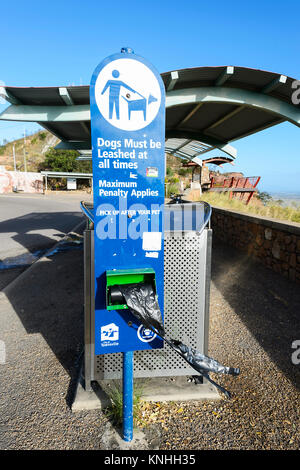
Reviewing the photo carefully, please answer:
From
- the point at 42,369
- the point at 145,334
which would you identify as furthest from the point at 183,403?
the point at 42,369

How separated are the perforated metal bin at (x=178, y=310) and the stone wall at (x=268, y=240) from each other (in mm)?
3436

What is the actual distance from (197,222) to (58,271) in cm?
424

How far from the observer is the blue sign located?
1.80 metres

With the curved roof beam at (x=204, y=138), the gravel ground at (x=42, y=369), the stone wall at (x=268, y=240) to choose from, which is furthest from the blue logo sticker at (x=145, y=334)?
the curved roof beam at (x=204, y=138)

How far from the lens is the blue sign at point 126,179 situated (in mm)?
1796

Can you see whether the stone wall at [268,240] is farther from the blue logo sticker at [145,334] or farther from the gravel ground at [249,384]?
the blue logo sticker at [145,334]

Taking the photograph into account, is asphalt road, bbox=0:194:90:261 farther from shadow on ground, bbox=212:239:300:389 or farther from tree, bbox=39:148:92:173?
tree, bbox=39:148:92:173

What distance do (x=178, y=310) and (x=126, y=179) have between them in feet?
4.29

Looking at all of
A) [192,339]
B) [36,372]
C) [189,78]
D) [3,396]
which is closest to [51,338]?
[36,372]

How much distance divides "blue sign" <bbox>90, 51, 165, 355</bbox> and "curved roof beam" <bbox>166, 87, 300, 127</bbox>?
4053mm

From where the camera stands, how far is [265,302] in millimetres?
4488
